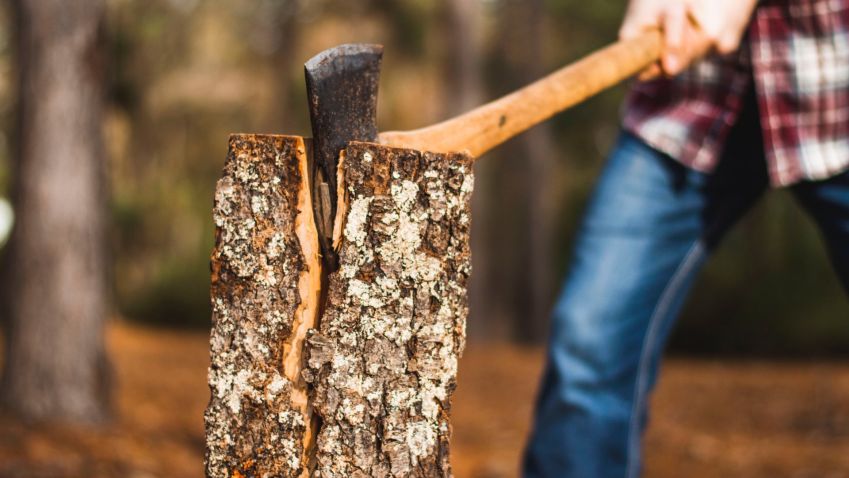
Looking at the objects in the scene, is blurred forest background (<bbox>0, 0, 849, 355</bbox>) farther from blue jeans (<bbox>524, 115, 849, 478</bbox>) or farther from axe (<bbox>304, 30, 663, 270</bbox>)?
axe (<bbox>304, 30, 663, 270</bbox>)

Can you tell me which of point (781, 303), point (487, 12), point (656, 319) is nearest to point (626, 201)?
point (656, 319)

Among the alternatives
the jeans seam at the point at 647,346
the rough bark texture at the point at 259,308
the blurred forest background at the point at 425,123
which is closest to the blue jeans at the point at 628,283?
the jeans seam at the point at 647,346

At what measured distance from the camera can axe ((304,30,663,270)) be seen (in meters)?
1.36

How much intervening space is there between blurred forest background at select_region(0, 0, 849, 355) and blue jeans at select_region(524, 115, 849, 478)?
8.91 m

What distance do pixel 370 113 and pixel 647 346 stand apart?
1020 mm

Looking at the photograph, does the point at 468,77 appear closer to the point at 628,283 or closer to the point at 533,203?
the point at 533,203

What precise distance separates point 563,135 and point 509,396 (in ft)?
35.6

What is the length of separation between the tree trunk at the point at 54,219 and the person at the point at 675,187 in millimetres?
3066

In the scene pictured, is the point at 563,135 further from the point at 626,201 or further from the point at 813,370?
the point at 626,201

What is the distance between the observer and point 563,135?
1722 cm

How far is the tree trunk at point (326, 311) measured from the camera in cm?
134

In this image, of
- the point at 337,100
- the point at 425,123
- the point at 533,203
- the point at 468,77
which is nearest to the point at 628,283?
the point at 337,100

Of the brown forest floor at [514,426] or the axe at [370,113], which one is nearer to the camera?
the axe at [370,113]

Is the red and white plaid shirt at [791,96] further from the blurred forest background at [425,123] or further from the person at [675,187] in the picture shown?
the blurred forest background at [425,123]
